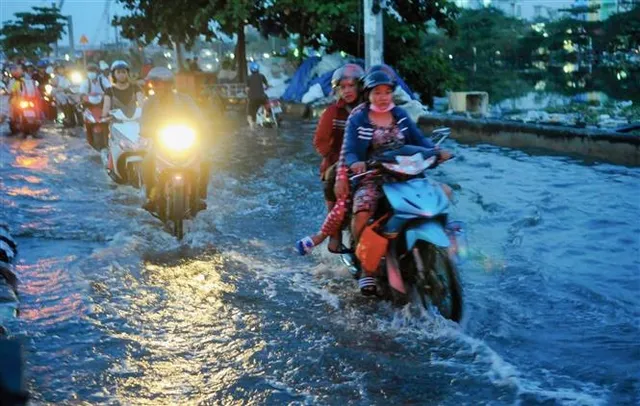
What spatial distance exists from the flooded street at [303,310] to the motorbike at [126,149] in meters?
0.37

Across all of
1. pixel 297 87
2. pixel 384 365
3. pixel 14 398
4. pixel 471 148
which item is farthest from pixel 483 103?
pixel 14 398

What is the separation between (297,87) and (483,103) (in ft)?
26.4

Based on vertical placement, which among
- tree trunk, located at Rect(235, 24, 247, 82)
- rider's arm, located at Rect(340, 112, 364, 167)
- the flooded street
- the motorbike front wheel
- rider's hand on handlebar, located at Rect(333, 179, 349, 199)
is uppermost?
tree trunk, located at Rect(235, 24, 247, 82)

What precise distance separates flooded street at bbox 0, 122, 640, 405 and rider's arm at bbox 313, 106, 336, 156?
99cm

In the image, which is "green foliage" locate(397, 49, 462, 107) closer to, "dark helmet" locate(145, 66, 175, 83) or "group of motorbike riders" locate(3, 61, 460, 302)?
"dark helmet" locate(145, 66, 175, 83)

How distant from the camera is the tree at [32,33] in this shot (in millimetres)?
72688

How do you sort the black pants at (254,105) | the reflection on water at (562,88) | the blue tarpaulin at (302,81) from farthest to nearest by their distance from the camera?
the reflection on water at (562,88) < the blue tarpaulin at (302,81) < the black pants at (254,105)

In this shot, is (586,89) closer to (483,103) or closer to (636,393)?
(483,103)

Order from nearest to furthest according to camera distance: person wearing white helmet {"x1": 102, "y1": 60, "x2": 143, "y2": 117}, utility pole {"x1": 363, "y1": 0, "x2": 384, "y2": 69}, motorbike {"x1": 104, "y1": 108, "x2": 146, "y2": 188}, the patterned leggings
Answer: the patterned leggings
motorbike {"x1": 104, "y1": 108, "x2": 146, "y2": 188}
person wearing white helmet {"x1": 102, "y1": 60, "x2": 143, "y2": 117}
utility pole {"x1": 363, "y1": 0, "x2": 384, "y2": 69}

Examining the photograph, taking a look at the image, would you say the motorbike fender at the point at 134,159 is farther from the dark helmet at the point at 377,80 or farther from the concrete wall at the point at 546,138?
the concrete wall at the point at 546,138

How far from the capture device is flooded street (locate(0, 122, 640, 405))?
406 cm

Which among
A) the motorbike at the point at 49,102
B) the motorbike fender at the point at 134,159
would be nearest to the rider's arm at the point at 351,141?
the motorbike fender at the point at 134,159

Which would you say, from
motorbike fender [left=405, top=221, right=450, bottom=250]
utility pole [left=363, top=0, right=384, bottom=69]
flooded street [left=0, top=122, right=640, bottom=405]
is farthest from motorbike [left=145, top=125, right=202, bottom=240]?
utility pole [left=363, top=0, right=384, bottom=69]

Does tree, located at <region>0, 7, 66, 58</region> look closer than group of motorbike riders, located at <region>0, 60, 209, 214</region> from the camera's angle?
No
